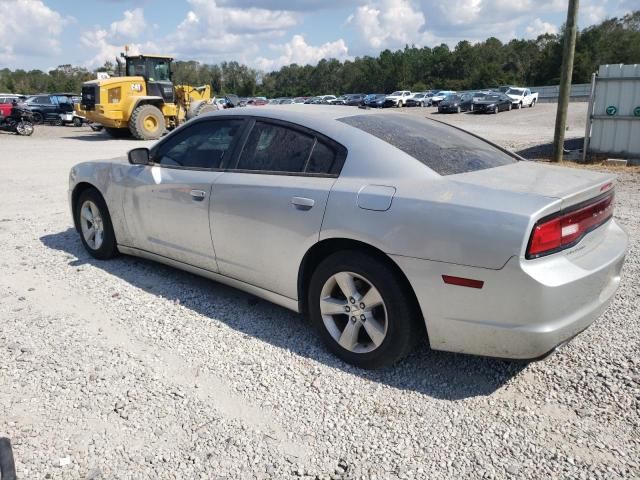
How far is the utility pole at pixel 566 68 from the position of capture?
11141mm

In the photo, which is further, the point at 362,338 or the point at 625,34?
the point at 625,34

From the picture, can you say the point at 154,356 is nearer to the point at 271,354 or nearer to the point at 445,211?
the point at 271,354

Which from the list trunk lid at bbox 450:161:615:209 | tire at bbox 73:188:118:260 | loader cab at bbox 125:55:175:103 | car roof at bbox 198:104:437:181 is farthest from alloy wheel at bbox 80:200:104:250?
loader cab at bbox 125:55:175:103

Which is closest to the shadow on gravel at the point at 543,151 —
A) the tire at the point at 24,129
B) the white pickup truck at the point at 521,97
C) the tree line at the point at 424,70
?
the tire at the point at 24,129

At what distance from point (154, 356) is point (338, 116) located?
6.71 ft

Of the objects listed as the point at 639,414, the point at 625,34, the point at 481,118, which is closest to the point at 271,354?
the point at 639,414

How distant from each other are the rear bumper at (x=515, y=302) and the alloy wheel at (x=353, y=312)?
318mm

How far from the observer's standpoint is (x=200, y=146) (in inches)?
170

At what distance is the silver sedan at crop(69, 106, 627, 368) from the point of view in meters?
2.69

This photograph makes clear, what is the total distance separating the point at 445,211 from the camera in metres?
2.79

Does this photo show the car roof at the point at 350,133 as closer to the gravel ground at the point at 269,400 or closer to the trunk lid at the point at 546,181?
the trunk lid at the point at 546,181

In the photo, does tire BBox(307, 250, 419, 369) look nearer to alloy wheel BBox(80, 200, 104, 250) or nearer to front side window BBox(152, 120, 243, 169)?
front side window BBox(152, 120, 243, 169)

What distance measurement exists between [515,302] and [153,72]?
66.2ft

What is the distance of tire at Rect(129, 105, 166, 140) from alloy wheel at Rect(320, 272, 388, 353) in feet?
57.9
